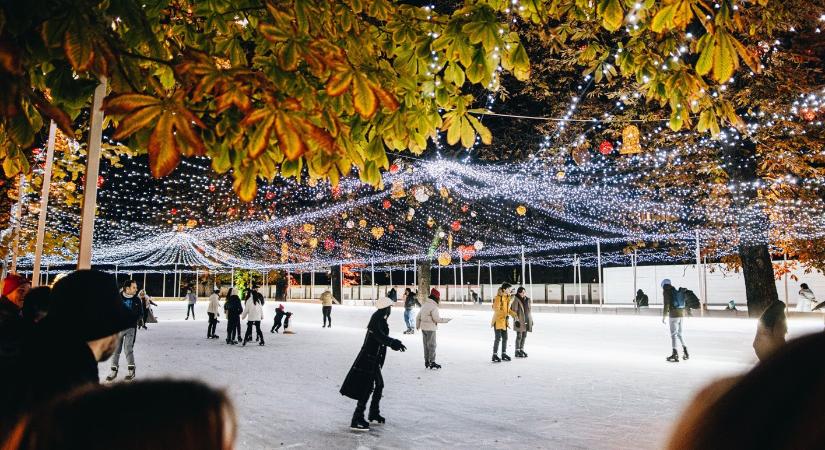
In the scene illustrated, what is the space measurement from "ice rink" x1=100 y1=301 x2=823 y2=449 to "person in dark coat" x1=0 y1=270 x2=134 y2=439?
904mm

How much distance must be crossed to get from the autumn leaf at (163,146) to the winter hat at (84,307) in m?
1.33

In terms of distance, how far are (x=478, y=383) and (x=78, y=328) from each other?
7963mm

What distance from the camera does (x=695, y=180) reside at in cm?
1814

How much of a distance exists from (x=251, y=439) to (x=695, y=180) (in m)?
16.7

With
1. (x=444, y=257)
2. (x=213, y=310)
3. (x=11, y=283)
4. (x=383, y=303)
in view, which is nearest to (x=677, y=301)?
(x=383, y=303)

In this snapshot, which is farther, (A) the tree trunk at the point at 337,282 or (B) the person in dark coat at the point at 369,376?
(A) the tree trunk at the point at 337,282

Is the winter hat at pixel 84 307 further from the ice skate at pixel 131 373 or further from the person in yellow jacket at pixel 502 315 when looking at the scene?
the person in yellow jacket at pixel 502 315

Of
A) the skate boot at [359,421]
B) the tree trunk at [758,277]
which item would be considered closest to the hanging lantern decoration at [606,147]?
the tree trunk at [758,277]

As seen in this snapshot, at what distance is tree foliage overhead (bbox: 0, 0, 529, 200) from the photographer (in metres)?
2.15

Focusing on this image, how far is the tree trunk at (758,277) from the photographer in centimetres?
1622

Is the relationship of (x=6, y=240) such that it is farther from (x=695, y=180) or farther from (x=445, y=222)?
(x=445, y=222)

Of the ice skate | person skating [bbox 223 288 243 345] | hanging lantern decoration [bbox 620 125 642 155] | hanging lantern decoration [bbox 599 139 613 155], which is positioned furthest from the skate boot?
hanging lantern decoration [bbox 599 139 613 155]

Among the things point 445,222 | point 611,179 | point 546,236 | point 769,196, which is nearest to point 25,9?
point 611,179

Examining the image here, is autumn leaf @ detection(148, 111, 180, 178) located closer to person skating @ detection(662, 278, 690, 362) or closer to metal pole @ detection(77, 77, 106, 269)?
metal pole @ detection(77, 77, 106, 269)
